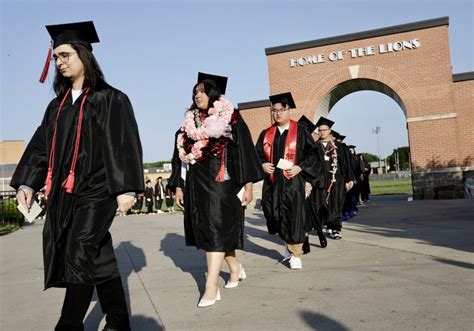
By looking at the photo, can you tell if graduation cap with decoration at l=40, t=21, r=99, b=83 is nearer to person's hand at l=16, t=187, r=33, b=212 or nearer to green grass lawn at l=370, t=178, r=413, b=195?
person's hand at l=16, t=187, r=33, b=212

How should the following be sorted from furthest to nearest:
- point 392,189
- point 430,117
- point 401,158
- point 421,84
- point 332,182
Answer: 1. point 401,158
2. point 392,189
3. point 421,84
4. point 430,117
5. point 332,182

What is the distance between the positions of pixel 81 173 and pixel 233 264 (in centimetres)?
230

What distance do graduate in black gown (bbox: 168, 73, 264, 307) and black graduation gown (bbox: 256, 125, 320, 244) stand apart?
128 cm

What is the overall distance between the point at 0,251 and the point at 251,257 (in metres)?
5.65

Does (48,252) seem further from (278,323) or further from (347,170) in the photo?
(347,170)

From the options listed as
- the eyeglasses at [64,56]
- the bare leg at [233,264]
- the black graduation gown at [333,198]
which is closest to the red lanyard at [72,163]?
the eyeglasses at [64,56]

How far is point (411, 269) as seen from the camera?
523cm

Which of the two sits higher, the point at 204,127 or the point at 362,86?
the point at 362,86

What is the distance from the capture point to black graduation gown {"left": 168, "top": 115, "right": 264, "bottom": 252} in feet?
14.6

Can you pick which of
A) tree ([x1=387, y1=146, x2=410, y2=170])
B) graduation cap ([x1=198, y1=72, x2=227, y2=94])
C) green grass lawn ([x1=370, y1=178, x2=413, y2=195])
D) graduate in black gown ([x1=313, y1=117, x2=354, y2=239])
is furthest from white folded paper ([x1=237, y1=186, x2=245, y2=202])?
tree ([x1=387, y1=146, x2=410, y2=170])

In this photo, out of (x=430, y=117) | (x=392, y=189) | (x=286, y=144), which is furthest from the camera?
(x=392, y=189)

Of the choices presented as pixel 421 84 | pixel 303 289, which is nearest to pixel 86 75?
pixel 303 289

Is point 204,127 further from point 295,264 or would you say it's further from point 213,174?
point 295,264

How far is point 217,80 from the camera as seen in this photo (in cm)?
501
